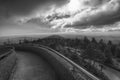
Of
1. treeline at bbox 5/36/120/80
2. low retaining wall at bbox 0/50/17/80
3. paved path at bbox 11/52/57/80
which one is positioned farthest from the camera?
treeline at bbox 5/36/120/80

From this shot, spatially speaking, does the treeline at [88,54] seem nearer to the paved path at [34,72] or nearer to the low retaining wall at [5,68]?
the paved path at [34,72]

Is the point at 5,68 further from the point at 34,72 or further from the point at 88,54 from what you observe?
the point at 88,54

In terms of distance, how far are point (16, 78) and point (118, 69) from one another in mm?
47653

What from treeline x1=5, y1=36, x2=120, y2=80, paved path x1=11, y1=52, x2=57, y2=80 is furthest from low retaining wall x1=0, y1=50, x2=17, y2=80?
treeline x1=5, y1=36, x2=120, y2=80

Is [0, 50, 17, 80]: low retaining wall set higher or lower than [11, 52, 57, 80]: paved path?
higher

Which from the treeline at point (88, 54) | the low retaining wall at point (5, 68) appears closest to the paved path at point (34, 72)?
the low retaining wall at point (5, 68)

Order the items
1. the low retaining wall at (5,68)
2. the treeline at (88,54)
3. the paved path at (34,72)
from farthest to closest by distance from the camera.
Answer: the treeline at (88,54) < the paved path at (34,72) < the low retaining wall at (5,68)

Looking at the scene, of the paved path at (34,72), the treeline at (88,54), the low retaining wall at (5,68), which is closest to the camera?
the low retaining wall at (5,68)

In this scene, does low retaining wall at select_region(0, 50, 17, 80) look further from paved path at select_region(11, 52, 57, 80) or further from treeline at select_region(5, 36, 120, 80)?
treeline at select_region(5, 36, 120, 80)

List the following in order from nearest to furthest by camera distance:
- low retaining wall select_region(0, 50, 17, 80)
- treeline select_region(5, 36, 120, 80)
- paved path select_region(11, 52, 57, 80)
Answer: low retaining wall select_region(0, 50, 17, 80) → paved path select_region(11, 52, 57, 80) → treeline select_region(5, 36, 120, 80)

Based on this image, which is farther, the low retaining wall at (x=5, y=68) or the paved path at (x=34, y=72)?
Result: the paved path at (x=34, y=72)

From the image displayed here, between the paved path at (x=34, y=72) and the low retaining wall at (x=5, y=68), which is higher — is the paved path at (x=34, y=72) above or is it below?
below

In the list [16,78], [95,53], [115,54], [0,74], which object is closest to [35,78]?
[16,78]

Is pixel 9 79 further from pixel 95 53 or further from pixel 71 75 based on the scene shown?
pixel 95 53
